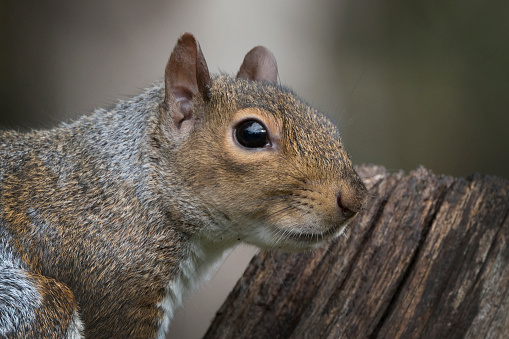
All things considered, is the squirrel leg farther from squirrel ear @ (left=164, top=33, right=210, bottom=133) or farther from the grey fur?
squirrel ear @ (left=164, top=33, right=210, bottom=133)

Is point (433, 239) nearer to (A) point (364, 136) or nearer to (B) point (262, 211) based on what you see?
(B) point (262, 211)

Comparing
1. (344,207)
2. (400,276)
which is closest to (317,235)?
(344,207)

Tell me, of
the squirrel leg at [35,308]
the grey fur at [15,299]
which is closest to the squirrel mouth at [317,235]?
the squirrel leg at [35,308]

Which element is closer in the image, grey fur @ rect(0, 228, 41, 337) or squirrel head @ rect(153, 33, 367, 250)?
grey fur @ rect(0, 228, 41, 337)

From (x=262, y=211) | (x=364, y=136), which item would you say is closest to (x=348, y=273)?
(x=262, y=211)

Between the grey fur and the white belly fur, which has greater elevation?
the white belly fur

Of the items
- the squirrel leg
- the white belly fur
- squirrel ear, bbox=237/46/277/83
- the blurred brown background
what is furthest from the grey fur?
the blurred brown background
